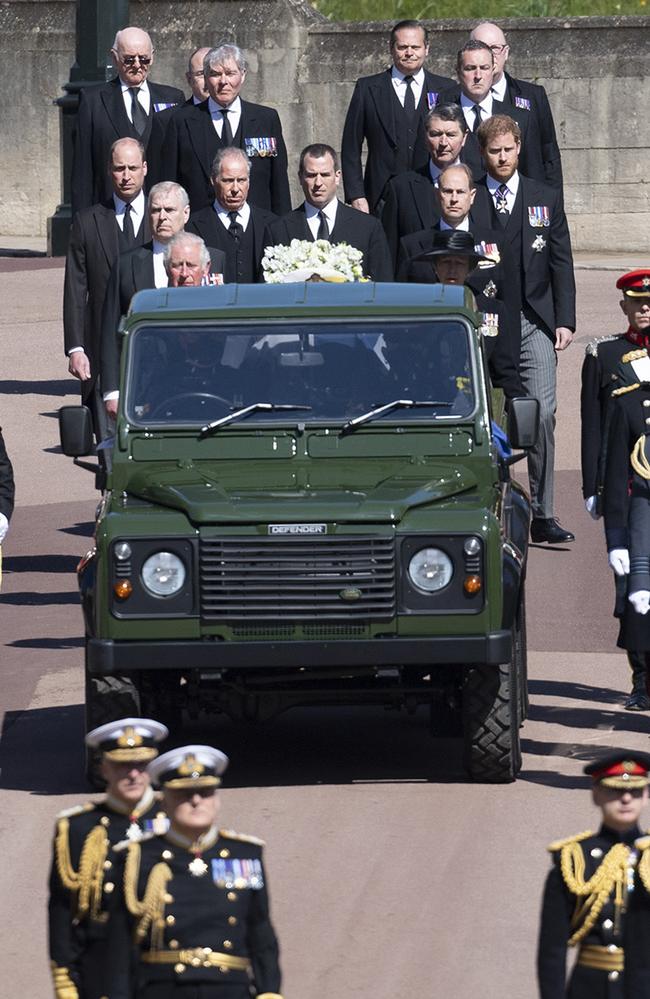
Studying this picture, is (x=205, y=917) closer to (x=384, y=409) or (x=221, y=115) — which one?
(x=384, y=409)

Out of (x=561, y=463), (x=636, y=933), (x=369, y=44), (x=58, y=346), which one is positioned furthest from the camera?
(x=369, y=44)

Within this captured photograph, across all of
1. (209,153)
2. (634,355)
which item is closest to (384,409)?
(634,355)

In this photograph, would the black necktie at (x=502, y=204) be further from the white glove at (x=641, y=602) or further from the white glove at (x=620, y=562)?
the white glove at (x=641, y=602)

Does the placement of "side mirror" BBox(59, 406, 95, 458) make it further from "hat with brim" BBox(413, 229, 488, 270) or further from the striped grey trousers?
the striped grey trousers

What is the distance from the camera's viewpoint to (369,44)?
26328 mm

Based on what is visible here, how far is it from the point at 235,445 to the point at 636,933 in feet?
15.8

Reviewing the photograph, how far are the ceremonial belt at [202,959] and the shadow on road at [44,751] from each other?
4.14 m

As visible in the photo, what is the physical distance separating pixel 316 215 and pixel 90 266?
4.66 feet

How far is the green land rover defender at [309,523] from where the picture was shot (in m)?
9.84

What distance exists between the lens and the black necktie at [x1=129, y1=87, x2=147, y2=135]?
A: 1662 cm

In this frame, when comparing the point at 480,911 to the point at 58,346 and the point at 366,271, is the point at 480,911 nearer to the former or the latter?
the point at 366,271

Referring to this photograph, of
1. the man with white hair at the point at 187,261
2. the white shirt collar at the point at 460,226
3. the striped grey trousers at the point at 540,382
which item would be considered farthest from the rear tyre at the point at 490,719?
the striped grey trousers at the point at 540,382

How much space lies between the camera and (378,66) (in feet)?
86.2

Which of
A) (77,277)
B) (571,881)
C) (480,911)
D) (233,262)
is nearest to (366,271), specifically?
(233,262)
